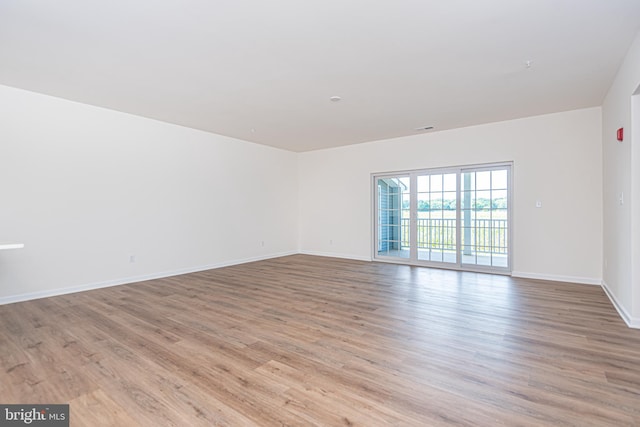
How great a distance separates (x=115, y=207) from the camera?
4.82 m

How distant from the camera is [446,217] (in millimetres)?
6074

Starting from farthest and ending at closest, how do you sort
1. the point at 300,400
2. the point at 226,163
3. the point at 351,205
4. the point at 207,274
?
the point at 351,205, the point at 226,163, the point at 207,274, the point at 300,400

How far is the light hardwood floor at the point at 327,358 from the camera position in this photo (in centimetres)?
178

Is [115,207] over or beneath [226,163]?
beneath

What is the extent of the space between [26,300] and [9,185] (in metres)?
1.47

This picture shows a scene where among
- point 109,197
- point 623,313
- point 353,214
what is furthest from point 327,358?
point 353,214

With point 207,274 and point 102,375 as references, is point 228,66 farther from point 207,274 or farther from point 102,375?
point 207,274

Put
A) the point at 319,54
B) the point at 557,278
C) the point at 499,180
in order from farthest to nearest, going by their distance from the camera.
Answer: the point at 499,180
the point at 557,278
the point at 319,54

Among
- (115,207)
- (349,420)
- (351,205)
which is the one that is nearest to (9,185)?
(115,207)

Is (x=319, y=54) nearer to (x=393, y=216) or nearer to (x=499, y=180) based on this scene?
(x=499, y=180)

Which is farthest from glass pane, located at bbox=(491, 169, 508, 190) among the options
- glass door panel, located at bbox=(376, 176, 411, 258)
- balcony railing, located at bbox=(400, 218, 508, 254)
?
glass door panel, located at bbox=(376, 176, 411, 258)

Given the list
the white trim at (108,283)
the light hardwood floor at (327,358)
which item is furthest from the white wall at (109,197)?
the light hardwood floor at (327,358)

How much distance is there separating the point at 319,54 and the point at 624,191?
11.3 ft

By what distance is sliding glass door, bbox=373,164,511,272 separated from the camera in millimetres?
5535
